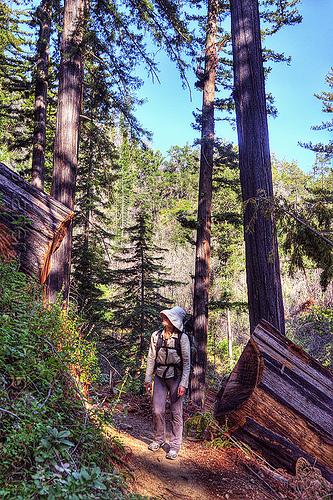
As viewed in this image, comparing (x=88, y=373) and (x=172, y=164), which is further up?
(x=172, y=164)

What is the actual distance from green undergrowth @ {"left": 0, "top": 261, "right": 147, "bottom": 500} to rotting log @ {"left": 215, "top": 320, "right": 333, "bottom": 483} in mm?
1571

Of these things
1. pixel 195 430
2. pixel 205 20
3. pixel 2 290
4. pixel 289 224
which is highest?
pixel 205 20

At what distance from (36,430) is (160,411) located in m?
2.56

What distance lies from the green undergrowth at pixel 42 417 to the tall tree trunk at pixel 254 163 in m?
2.47

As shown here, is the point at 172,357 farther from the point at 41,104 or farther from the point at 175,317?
the point at 41,104

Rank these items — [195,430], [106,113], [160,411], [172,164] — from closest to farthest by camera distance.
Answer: [160,411] → [195,430] → [106,113] → [172,164]

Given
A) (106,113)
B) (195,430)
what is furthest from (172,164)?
(195,430)

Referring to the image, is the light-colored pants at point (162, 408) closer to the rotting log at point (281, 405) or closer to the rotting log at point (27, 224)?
the rotting log at point (281, 405)

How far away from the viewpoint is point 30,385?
2.76 m

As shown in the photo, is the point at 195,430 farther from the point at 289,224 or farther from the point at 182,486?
the point at 289,224

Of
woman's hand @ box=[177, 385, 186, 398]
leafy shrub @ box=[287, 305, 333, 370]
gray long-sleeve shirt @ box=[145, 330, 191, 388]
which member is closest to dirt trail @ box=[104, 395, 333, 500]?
woman's hand @ box=[177, 385, 186, 398]

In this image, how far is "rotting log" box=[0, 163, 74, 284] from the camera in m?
4.05

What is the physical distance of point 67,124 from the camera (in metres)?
6.54

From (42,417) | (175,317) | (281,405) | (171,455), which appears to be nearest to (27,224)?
(175,317)
